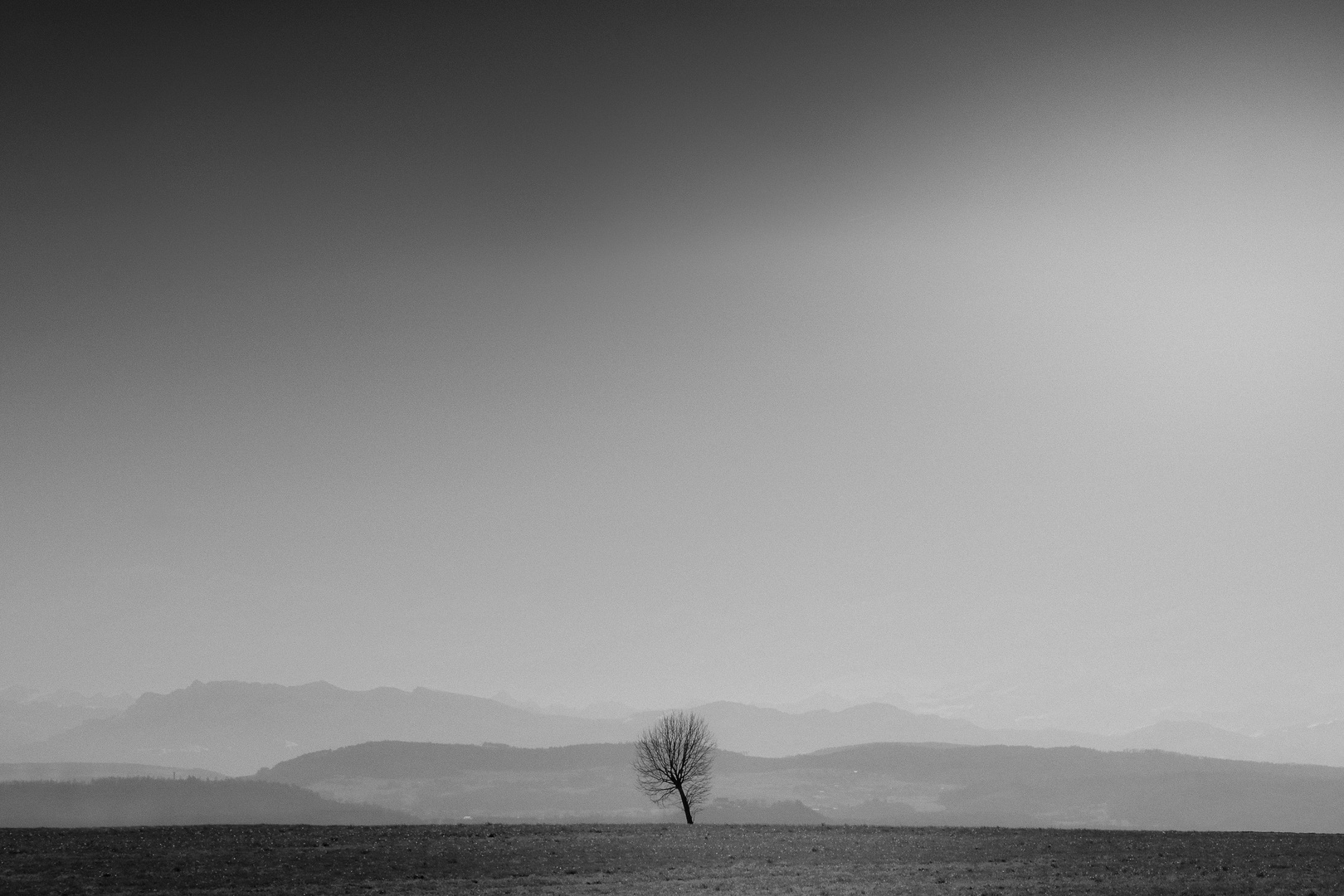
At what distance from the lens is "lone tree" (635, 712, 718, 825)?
89.2m

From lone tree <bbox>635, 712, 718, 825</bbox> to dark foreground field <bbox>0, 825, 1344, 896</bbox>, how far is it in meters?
24.6

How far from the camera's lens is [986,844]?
57125mm

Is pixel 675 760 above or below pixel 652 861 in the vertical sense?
above

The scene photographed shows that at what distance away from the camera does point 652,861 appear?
53.9 meters

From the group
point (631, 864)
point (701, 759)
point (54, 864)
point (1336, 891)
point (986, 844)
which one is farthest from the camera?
point (701, 759)

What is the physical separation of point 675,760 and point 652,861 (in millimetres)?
36741

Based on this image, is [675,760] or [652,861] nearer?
[652,861]

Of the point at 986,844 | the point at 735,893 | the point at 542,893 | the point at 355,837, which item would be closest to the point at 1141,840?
the point at 986,844

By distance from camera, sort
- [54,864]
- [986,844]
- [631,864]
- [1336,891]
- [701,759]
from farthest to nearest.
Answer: [701,759] < [986,844] < [631,864] < [54,864] < [1336,891]

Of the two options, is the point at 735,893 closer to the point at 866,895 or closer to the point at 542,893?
the point at 866,895

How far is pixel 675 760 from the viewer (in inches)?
3546

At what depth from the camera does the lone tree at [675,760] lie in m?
89.2

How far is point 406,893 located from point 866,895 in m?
21.3

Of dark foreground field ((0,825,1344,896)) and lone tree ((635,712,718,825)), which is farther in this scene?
lone tree ((635,712,718,825))
